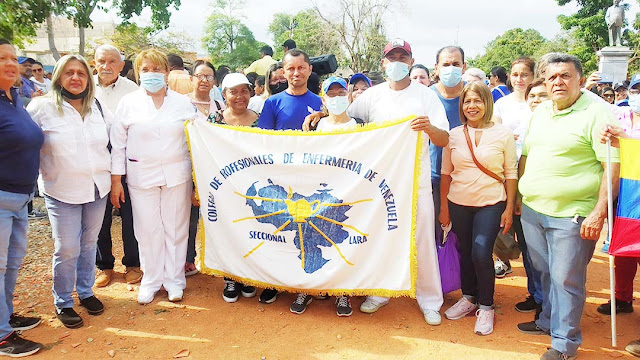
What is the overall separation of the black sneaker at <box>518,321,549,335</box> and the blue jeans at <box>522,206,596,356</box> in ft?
1.16

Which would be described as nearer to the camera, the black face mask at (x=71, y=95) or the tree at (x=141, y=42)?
the black face mask at (x=71, y=95)

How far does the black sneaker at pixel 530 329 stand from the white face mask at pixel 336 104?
224cm

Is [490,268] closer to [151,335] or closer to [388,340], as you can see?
A: [388,340]

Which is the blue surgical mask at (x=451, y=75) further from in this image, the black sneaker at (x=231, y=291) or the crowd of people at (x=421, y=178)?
the black sneaker at (x=231, y=291)

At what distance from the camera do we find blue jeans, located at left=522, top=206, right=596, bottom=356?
2984 millimetres

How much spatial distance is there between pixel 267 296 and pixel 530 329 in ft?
7.28

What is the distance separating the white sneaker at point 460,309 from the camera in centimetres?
377

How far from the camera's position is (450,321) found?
147 inches

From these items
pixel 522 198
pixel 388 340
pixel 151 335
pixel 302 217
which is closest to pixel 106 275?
Answer: pixel 151 335

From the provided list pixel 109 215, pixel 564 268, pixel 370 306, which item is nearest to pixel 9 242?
pixel 109 215

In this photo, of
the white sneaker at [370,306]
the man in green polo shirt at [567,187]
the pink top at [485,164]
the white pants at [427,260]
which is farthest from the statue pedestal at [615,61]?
the white sneaker at [370,306]

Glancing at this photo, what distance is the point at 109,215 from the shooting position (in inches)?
181

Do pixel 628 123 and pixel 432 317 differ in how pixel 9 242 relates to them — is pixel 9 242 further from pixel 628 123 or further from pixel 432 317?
pixel 628 123

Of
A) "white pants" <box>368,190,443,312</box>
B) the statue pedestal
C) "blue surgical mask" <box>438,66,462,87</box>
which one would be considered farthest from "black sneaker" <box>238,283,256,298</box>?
the statue pedestal
